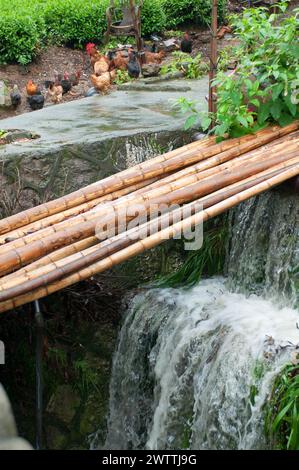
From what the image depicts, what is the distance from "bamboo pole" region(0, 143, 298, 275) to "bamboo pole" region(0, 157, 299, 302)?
0.33 feet

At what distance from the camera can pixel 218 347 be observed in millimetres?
4773

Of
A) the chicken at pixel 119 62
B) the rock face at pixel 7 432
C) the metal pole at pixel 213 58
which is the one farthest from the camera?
the chicken at pixel 119 62

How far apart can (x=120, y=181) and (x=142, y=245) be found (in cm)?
91

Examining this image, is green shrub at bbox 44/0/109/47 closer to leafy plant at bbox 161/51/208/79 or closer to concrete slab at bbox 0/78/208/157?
leafy plant at bbox 161/51/208/79

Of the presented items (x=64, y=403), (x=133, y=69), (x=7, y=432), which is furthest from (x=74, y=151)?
(x=7, y=432)

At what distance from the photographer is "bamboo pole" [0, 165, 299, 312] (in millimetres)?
4262

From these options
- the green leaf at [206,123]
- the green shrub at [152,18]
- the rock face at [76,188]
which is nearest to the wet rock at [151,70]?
the rock face at [76,188]

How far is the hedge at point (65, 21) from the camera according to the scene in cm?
1158

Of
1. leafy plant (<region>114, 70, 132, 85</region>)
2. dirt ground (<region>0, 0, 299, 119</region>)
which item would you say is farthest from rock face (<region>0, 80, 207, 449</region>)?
dirt ground (<region>0, 0, 299, 119</region>)

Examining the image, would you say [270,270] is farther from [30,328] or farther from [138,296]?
[30,328]

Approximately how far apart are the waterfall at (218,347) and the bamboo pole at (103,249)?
0.65 metres

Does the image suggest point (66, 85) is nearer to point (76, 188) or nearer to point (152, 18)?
point (152, 18)

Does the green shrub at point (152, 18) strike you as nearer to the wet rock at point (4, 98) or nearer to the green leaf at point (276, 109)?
the wet rock at point (4, 98)
